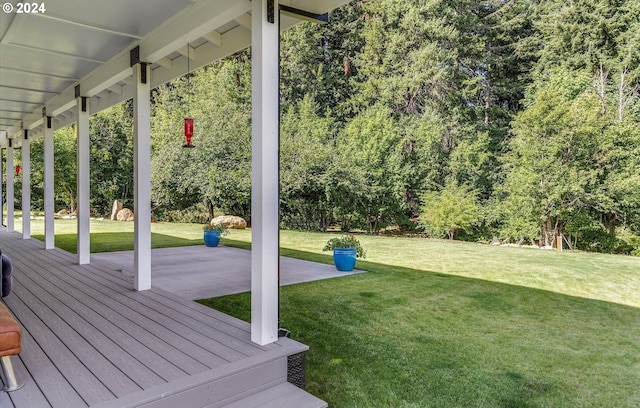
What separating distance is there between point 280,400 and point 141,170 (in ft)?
8.73

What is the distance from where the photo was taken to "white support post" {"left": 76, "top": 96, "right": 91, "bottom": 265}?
5301mm

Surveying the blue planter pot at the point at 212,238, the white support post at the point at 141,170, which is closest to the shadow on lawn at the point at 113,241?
the blue planter pot at the point at 212,238

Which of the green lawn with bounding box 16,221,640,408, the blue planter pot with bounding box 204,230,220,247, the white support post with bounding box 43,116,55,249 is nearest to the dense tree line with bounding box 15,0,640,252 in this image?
the blue planter pot with bounding box 204,230,220,247

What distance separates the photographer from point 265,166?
263 cm

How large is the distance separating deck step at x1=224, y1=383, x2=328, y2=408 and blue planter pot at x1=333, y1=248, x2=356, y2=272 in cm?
402

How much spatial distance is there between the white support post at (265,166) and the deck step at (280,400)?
0.33m

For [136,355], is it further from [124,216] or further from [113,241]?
[124,216]

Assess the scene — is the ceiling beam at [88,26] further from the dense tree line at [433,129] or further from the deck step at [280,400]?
the dense tree line at [433,129]

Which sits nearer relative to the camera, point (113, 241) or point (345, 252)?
point (345, 252)

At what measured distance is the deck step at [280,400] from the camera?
224 centimetres

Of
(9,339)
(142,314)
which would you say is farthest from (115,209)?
(9,339)

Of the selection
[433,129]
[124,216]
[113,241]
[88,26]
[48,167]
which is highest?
[433,129]

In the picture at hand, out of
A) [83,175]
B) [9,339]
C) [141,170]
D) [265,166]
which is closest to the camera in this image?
[9,339]

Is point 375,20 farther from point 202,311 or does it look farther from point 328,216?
point 202,311
